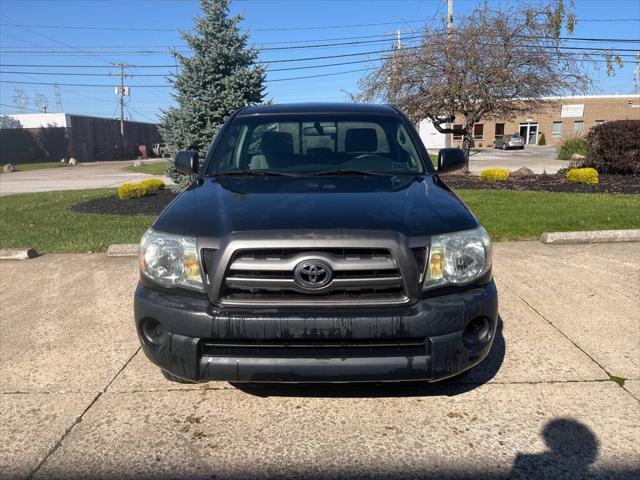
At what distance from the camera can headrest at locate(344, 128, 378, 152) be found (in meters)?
3.91

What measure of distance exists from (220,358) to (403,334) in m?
→ 0.90

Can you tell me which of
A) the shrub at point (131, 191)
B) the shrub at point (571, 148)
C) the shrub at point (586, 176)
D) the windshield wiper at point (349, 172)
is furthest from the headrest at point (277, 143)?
the shrub at point (571, 148)

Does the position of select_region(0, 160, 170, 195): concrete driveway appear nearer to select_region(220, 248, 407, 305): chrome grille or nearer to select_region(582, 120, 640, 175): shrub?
select_region(582, 120, 640, 175): shrub

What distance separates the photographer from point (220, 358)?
96.7 inches

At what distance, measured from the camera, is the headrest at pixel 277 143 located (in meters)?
3.84

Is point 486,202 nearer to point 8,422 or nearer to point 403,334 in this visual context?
point 403,334

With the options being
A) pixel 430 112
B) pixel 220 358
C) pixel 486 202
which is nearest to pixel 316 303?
pixel 220 358

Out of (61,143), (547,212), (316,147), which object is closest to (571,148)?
(547,212)

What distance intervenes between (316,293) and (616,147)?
14.4 meters

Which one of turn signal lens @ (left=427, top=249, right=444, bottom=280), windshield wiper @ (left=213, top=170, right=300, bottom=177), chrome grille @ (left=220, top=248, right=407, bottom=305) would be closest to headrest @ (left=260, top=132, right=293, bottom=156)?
windshield wiper @ (left=213, top=170, right=300, bottom=177)

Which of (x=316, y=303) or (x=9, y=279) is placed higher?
(x=316, y=303)

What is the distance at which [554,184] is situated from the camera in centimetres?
1246

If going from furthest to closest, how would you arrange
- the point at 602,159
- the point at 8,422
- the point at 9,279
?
1. the point at 602,159
2. the point at 9,279
3. the point at 8,422

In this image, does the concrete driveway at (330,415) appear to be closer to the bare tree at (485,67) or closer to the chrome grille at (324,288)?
the chrome grille at (324,288)
